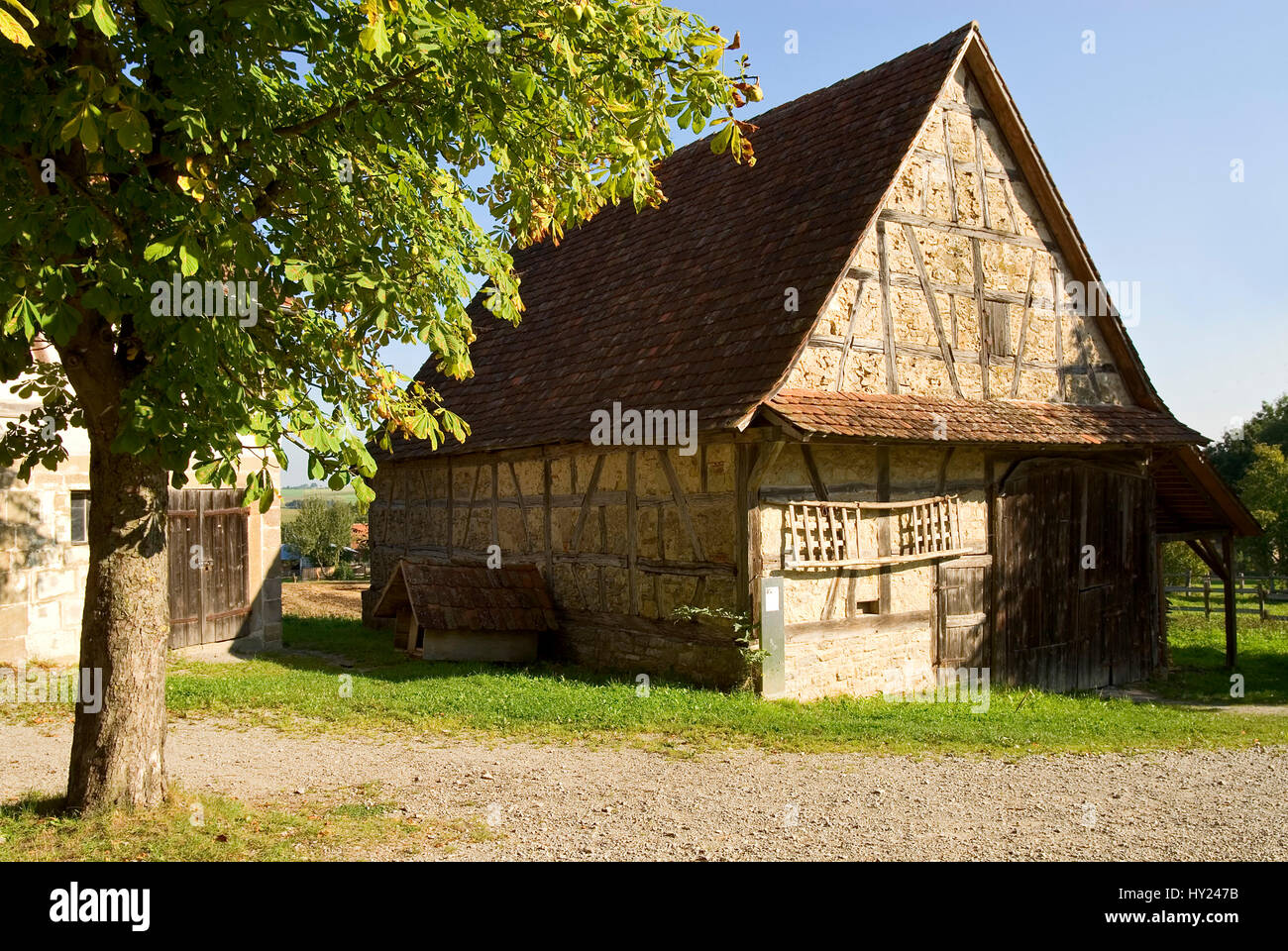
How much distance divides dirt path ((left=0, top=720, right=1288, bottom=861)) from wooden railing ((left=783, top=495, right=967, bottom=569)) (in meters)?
3.07

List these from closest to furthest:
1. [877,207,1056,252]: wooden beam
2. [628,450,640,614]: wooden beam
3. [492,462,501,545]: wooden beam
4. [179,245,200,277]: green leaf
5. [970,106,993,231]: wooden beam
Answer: [179,245,200,277]: green leaf, [877,207,1056,252]: wooden beam, [628,450,640,614]: wooden beam, [970,106,993,231]: wooden beam, [492,462,501,545]: wooden beam

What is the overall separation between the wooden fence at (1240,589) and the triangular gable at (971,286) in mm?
13242

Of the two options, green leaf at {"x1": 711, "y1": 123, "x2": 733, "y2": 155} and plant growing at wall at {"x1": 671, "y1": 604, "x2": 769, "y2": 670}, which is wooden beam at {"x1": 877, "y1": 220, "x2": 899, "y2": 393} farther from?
green leaf at {"x1": 711, "y1": 123, "x2": 733, "y2": 155}

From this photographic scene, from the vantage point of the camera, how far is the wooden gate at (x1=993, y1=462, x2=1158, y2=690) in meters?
13.6

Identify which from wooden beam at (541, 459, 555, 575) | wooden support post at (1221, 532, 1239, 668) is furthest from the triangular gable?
wooden beam at (541, 459, 555, 575)

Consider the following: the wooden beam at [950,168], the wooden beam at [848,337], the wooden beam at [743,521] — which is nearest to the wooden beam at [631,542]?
the wooden beam at [743,521]

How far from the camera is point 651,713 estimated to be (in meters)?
10.2

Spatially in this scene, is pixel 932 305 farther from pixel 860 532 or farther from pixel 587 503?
pixel 587 503

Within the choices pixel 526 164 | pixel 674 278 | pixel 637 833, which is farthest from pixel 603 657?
pixel 526 164

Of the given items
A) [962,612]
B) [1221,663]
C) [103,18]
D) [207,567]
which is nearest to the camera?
[103,18]

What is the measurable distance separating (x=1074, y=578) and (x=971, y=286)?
438cm

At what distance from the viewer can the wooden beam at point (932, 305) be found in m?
12.7

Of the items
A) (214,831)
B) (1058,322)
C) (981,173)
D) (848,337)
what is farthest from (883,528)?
(214,831)

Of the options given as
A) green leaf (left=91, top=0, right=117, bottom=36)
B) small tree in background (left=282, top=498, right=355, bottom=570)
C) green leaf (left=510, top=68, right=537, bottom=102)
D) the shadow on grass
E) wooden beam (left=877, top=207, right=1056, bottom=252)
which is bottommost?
the shadow on grass
